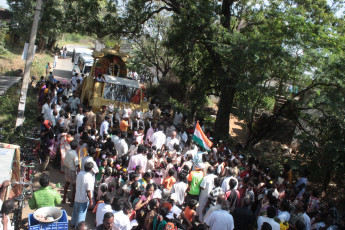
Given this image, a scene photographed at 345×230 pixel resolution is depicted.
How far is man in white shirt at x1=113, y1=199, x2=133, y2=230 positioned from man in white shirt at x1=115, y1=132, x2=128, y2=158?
3.34m

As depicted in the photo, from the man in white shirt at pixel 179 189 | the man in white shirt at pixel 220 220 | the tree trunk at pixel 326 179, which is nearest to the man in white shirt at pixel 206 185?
the man in white shirt at pixel 179 189

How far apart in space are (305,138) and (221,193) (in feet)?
16.4

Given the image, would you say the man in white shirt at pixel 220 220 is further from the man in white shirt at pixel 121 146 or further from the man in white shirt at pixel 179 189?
the man in white shirt at pixel 121 146

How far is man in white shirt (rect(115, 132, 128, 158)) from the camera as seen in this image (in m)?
8.05

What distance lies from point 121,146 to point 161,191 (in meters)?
2.40

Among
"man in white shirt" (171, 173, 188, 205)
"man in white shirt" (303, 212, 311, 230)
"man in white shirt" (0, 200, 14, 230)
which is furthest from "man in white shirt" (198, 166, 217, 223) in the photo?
"man in white shirt" (0, 200, 14, 230)

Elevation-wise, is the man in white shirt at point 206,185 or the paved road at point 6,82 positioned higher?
the paved road at point 6,82

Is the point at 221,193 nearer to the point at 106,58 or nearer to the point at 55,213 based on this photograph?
the point at 55,213

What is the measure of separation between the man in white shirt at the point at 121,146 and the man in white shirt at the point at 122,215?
3.34 m

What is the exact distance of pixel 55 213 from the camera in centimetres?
476

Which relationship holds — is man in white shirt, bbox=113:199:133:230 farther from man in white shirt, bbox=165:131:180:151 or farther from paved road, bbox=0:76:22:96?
paved road, bbox=0:76:22:96

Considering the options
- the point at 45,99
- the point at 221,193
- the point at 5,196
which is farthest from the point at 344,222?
the point at 45,99

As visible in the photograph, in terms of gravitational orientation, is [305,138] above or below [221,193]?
above

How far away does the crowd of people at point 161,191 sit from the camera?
5.07 metres
